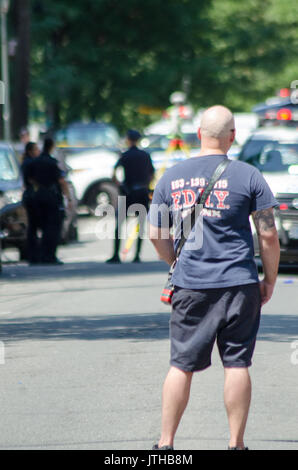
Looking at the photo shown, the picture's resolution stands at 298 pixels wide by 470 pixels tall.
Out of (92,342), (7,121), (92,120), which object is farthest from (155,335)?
(92,120)

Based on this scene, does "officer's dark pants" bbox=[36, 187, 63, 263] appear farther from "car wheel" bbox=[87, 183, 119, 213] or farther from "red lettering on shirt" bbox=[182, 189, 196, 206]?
"red lettering on shirt" bbox=[182, 189, 196, 206]

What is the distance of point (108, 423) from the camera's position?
6.54 meters

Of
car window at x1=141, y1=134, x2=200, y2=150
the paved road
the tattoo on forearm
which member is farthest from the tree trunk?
the tattoo on forearm

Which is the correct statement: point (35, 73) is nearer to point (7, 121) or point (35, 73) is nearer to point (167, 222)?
point (7, 121)

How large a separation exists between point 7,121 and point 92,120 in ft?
25.1

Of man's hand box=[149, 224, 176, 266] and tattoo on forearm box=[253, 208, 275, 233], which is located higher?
tattoo on forearm box=[253, 208, 275, 233]

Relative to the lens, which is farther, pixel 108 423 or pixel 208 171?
pixel 108 423

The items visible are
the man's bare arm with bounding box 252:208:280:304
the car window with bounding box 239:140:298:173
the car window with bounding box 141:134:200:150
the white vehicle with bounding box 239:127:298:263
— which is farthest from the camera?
the car window with bounding box 141:134:200:150

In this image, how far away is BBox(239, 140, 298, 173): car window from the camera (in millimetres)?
14750

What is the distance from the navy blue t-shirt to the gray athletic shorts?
55mm

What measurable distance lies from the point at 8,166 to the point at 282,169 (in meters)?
4.57

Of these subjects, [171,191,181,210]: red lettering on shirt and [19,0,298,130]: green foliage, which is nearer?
[171,191,181,210]: red lettering on shirt
